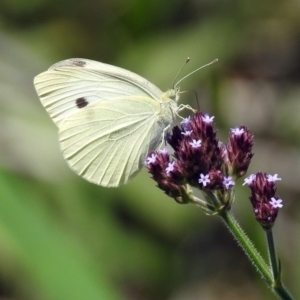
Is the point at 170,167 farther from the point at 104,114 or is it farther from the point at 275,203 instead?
the point at 104,114

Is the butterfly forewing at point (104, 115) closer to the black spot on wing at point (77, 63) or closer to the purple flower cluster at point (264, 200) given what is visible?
the black spot on wing at point (77, 63)

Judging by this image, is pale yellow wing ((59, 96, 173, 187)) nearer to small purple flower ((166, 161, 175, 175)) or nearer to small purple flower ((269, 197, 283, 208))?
small purple flower ((166, 161, 175, 175))

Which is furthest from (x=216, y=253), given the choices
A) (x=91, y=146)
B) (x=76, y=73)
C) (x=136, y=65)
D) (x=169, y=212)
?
(x=76, y=73)

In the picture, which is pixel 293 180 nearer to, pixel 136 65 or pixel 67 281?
pixel 136 65

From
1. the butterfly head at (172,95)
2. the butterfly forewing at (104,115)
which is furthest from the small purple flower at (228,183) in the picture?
the butterfly head at (172,95)

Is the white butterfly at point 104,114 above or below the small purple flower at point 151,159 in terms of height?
above

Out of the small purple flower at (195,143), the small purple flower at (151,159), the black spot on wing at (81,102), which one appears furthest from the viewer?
the black spot on wing at (81,102)

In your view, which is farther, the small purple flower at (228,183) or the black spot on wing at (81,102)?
the black spot on wing at (81,102)
